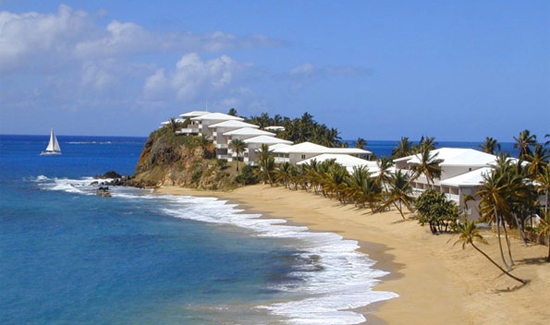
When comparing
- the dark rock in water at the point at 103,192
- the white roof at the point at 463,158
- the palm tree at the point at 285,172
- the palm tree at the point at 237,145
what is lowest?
the dark rock in water at the point at 103,192

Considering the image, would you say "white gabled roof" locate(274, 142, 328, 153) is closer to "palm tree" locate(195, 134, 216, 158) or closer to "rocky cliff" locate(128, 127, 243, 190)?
"rocky cliff" locate(128, 127, 243, 190)

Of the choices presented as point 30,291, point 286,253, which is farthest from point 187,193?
point 30,291

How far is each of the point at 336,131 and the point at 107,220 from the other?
51549 mm

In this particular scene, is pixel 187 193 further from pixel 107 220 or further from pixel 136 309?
pixel 136 309

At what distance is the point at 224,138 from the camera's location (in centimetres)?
9725

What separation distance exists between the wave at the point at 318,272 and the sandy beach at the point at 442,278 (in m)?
0.97

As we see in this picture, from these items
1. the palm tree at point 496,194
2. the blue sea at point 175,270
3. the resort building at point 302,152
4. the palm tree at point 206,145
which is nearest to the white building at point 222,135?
the palm tree at point 206,145

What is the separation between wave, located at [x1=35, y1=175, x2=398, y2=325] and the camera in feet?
90.6

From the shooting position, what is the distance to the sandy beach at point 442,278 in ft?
85.7

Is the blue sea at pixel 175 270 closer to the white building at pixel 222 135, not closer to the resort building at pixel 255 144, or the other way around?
the resort building at pixel 255 144

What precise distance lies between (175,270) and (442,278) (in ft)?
50.3

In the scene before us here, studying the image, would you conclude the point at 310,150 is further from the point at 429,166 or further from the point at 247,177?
the point at 429,166

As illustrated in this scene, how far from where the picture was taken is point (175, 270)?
37438 millimetres

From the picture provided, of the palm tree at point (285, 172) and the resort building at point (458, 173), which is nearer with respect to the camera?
the resort building at point (458, 173)
